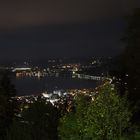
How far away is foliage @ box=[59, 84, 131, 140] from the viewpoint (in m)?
18.0

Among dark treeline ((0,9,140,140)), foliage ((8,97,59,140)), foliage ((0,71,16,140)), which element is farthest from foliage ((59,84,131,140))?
foliage ((0,71,16,140))

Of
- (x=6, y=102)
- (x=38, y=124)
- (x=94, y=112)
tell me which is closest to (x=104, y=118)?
(x=94, y=112)

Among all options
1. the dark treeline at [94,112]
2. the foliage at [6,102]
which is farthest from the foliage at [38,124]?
the foliage at [6,102]

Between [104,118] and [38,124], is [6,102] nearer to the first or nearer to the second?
[38,124]

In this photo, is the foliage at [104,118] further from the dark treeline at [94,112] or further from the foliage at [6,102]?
the foliage at [6,102]

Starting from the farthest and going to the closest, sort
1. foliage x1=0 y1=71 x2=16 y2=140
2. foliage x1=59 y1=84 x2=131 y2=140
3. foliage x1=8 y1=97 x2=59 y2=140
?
foliage x1=0 y1=71 x2=16 y2=140
foliage x1=8 y1=97 x2=59 y2=140
foliage x1=59 y1=84 x2=131 y2=140

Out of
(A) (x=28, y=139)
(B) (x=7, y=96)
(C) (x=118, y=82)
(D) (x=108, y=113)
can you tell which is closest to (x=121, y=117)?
(D) (x=108, y=113)

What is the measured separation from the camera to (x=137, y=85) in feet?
84.3

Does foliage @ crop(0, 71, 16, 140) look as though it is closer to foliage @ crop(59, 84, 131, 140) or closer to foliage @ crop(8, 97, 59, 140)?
foliage @ crop(8, 97, 59, 140)

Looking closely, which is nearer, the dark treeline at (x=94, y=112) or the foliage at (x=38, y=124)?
the dark treeline at (x=94, y=112)

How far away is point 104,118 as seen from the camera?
18078 millimetres

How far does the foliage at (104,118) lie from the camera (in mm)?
18014

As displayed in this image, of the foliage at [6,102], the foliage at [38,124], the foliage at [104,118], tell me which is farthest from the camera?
the foliage at [6,102]

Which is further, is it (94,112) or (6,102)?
(6,102)
